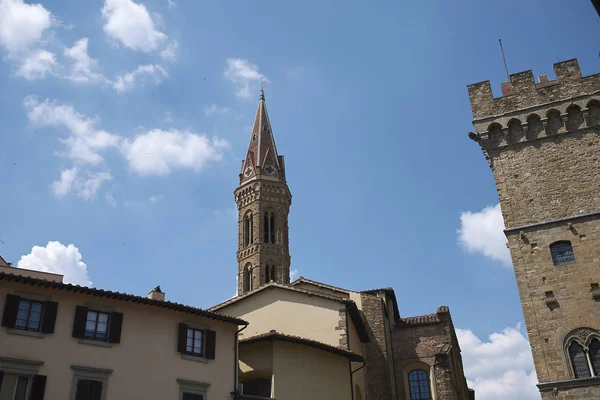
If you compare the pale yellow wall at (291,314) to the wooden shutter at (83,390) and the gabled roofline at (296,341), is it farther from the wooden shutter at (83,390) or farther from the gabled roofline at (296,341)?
the wooden shutter at (83,390)

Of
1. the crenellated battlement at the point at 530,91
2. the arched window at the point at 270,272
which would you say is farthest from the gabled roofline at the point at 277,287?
the arched window at the point at 270,272

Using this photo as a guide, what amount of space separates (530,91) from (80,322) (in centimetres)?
2246

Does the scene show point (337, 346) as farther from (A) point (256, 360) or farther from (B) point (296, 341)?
(A) point (256, 360)

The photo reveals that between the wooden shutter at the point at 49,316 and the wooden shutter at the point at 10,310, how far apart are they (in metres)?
0.77

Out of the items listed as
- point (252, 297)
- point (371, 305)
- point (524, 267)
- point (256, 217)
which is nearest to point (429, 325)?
point (371, 305)

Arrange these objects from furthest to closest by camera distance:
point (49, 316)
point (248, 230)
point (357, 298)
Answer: point (248, 230) < point (357, 298) < point (49, 316)

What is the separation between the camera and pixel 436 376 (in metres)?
26.2

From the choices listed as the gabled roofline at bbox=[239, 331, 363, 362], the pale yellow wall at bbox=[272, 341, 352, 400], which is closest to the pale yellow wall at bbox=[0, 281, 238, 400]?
the gabled roofline at bbox=[239, 331, 363, 362]

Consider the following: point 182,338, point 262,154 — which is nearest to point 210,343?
point 182,338

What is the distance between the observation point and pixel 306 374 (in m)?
21.8

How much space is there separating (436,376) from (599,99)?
47.9ft

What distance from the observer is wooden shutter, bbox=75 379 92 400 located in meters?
17.0

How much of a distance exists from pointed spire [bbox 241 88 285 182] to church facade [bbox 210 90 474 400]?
3738 cm

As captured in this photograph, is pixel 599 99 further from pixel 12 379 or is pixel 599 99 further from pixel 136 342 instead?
pixel 12 379
